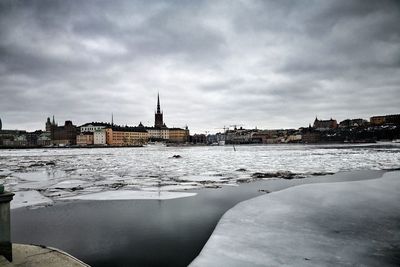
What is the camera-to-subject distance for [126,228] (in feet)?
19.5

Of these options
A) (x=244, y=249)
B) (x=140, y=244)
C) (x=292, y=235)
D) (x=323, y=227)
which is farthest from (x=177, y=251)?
(x=323, y=227)

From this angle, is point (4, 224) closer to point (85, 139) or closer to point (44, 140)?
point (85, 139)

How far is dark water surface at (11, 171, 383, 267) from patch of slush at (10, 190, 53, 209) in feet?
1.95

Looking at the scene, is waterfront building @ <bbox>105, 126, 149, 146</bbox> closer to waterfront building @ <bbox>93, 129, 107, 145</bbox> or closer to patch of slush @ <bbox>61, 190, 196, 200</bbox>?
waterfront building @ <bbox>93, 129, 107, 145</bbox>

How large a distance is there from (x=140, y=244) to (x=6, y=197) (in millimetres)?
2333

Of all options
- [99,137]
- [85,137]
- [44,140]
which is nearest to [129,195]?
[99,137]

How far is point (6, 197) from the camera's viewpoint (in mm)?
3668

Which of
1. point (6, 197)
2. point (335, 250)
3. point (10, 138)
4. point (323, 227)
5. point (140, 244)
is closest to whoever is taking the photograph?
point (6, 197)

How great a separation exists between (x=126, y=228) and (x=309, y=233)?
375 centimetres

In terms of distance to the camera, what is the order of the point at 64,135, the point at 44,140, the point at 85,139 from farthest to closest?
the point at 44,140 < the point at 64,135 < the point at 85,139

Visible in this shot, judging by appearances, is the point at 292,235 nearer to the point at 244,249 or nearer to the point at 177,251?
the point at 244,249

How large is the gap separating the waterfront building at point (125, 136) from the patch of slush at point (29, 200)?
516 ft

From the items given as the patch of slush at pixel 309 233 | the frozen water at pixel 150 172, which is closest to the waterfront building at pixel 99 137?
the frozen water at pixel 150 172

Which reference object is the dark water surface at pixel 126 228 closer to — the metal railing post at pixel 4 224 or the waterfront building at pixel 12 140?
the metal railing post at pixel 4 224
